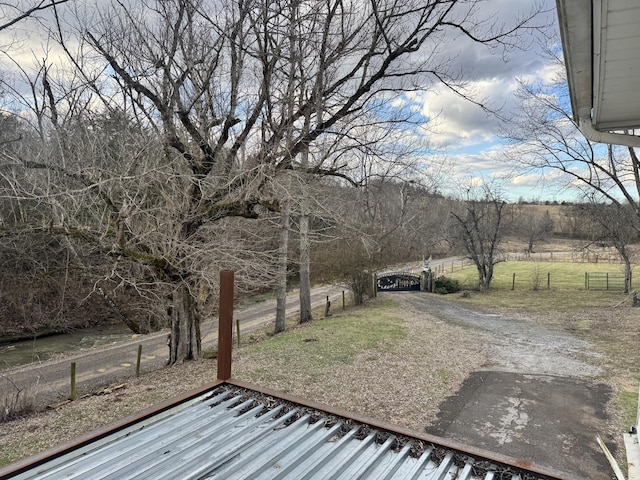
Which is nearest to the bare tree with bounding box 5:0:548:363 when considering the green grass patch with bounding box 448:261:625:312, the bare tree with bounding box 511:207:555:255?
the green grass patch with bounding box 448:261:625:312

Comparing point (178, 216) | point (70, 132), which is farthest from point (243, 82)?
point (70, 132)

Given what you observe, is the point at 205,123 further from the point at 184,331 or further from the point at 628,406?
the point at 628,406

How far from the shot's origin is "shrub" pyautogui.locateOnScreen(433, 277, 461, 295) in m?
A: 22.7

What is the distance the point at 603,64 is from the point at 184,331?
831 cm

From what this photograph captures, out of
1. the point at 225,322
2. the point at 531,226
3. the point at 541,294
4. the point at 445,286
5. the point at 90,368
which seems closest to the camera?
the point at 225,322

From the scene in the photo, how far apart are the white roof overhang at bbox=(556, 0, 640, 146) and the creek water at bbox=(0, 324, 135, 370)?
1448 cm

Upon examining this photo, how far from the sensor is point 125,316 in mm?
15406

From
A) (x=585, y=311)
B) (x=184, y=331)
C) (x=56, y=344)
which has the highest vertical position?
(x=184, y=331)

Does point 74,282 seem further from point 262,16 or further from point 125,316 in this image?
point 262,16

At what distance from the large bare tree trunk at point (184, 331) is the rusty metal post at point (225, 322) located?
4818 millimetres

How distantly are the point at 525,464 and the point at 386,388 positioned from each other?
4533mm

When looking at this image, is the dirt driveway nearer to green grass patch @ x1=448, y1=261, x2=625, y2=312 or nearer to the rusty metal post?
the rusty metal post

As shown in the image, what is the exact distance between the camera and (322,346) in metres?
9.19

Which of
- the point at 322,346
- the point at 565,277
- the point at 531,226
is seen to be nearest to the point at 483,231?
the point at 565,277
